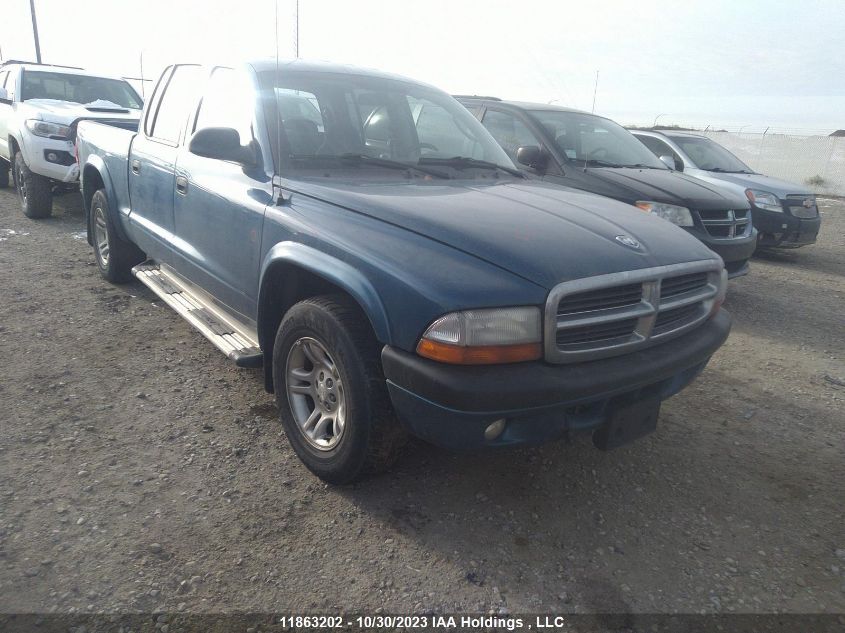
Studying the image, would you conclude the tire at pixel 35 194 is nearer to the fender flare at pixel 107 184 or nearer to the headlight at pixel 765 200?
the fender flare at pixel 107 184

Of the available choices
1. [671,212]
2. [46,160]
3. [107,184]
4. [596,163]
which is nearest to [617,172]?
[596,163]

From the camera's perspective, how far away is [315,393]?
277cm

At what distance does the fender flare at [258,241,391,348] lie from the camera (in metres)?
2.27

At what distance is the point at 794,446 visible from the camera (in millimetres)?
3396

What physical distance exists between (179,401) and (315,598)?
1746mm

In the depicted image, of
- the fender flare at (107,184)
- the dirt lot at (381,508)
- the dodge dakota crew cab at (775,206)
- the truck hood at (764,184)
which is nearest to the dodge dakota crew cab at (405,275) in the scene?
the dirt lot at (381,508)

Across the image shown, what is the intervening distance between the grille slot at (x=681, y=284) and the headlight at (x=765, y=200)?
5.98m

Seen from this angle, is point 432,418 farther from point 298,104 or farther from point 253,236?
point 298,104

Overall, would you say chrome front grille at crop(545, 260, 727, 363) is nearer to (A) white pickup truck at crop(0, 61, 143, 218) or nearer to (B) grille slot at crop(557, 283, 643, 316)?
(B) grille slot at crop(557, 283, 643, 316)

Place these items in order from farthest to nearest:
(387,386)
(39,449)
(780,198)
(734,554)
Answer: (780,198)
(39,449)
(734,554)
(387,386)

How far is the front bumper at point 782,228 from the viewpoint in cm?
786

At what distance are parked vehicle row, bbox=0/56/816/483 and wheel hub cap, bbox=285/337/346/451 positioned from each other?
1 cm

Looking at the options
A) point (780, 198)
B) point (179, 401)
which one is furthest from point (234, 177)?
point (780, 198)

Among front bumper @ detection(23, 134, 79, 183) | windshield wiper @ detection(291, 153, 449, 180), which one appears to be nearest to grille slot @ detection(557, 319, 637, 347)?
windshield wiper @ detection(291, 153, 449, 180)
